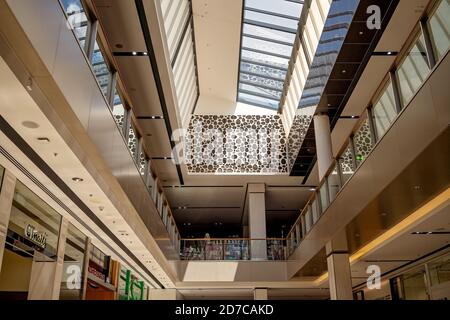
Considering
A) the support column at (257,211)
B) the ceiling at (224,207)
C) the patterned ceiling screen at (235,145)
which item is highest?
the patterned ceiling screen at (235,145)

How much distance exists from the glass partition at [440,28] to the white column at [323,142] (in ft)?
28.7

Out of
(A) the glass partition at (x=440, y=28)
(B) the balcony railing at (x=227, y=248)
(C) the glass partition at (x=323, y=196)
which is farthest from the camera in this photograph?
(B) the balcony railing at (x=227, y=248)

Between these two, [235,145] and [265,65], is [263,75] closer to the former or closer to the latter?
[265,65]

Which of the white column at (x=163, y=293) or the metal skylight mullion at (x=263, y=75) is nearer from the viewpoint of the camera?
the metal skylight mullion at (x=263, y=75)

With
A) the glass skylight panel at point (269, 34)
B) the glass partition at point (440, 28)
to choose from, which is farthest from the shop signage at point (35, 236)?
the glass skylight panel at point (269, 34)

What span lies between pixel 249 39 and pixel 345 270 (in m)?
9.11

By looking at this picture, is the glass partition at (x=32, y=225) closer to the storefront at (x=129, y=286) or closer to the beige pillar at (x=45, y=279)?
Result: the beige pillar at (x=45, y=279)

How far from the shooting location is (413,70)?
6.07 meters

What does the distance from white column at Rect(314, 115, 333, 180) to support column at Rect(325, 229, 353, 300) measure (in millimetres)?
2771

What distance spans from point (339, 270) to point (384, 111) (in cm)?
624

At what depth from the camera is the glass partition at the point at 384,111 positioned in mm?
6785

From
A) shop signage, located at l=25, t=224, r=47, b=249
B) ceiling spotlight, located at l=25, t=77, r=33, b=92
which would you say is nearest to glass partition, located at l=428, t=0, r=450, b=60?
ceiling spotlight, located at l=25, t=77, r=33, b=92

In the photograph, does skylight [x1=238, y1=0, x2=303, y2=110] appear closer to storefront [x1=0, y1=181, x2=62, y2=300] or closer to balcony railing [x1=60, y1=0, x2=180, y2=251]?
balcony railing [x1=60, y1=0, x2=180, y2=251]

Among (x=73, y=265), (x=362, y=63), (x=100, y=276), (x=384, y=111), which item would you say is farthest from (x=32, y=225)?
(x=362, y=63)
